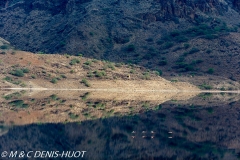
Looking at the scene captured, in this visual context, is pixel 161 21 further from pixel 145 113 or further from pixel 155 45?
pixel 145 113

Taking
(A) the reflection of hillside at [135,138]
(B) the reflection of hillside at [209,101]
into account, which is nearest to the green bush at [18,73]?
(B) the reflection of hillside at [209,101]

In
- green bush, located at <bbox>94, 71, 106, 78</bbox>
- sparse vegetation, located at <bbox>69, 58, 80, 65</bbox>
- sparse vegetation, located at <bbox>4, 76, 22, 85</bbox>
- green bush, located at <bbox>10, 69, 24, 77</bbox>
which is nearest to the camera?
sparse vegetation, located at <bbox>4, 76, 22, 85</bbox>

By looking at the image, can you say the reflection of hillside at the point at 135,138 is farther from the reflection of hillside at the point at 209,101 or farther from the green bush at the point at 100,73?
the green bush at the point at 100,73

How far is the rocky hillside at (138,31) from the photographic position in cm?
7731

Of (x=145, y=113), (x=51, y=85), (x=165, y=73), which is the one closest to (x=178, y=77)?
(x=165, y=73)

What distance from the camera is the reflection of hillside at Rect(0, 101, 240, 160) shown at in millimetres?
16625

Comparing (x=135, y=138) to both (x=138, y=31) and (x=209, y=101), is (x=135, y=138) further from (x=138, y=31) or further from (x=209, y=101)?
(x=138, y=31)

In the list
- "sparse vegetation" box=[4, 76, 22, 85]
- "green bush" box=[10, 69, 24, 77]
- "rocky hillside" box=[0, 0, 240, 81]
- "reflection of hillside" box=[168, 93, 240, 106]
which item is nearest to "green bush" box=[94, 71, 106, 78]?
"green bush" box=[10, 69, 24, 77]

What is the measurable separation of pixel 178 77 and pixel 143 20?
25078 mm

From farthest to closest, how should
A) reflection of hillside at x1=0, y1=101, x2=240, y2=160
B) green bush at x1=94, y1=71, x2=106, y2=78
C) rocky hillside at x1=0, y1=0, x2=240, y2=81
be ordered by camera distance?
rocky hillside at x1=0, y1=0, x2=240, y2=81 → green bush at x1=94, y1=71, x2=106, y2=78 → reflection of hillside at x1=0, y1=101, x2=240, y2=160

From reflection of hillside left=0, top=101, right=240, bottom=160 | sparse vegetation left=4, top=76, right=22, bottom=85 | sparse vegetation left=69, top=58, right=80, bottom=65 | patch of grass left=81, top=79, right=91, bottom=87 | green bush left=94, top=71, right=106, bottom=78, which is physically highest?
reflection of hillside left=0, top=101, right=240, bottom=160

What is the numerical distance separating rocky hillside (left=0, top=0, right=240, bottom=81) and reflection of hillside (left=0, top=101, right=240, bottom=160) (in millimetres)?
46369

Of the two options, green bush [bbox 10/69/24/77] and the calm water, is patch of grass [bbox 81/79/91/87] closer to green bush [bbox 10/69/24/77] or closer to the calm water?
green bush [bbox 10/69/24/77]

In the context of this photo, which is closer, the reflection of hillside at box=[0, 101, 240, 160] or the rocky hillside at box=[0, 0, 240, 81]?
the reflection of hillside at box=[0, 101, 240, 160]
